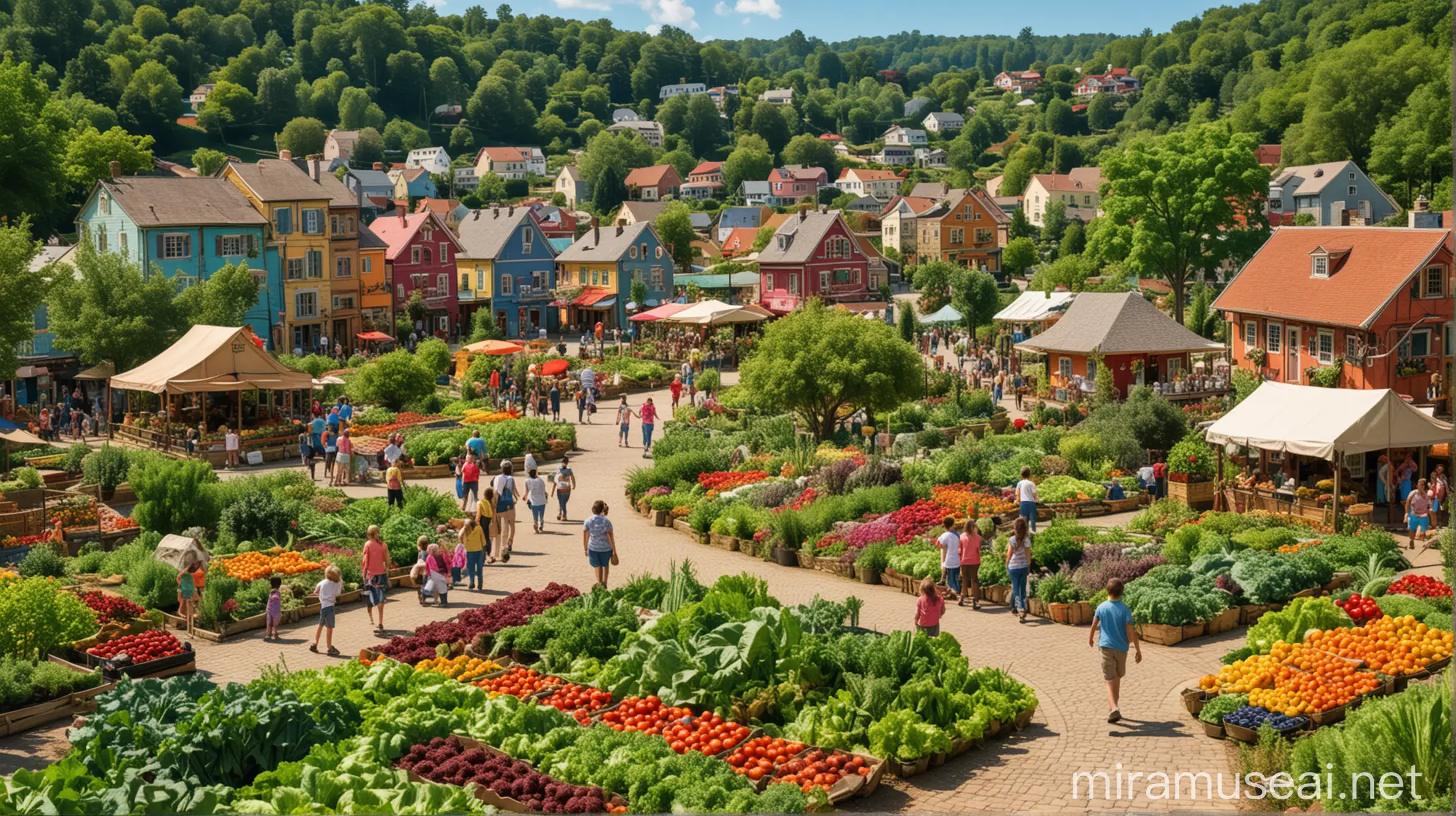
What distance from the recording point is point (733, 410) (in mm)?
37969

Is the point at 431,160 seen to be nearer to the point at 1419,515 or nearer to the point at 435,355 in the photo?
the point at 435,355

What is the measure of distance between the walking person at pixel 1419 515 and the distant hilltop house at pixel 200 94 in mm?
147996

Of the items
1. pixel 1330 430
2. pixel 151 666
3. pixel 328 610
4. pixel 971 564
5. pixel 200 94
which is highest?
pixel 200 94

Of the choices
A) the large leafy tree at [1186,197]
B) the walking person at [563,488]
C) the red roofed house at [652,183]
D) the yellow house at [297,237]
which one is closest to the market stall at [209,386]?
the walking person at [563,488]

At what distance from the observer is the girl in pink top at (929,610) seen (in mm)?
15633

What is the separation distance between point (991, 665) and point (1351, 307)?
22.5m

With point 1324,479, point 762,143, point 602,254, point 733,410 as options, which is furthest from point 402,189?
point 1324,479

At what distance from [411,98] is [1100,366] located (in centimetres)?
16819

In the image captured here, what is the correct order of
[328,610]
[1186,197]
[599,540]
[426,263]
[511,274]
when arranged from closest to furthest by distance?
[328,610] < [599,540] < [1186,197] < [426,263] < [511,274]

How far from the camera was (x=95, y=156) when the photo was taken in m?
78.8

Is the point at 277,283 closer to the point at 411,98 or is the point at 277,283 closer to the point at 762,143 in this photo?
the point at 762,143

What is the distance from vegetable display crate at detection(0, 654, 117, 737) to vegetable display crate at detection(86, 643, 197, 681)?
36 cm

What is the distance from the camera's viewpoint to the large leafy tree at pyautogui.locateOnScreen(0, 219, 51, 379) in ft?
104

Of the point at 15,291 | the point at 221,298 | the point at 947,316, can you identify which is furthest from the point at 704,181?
the point at 15,291
